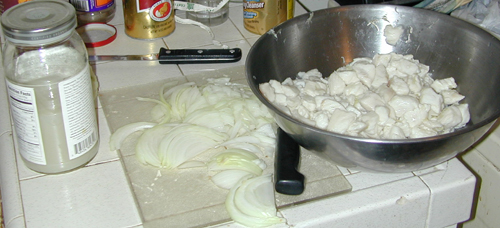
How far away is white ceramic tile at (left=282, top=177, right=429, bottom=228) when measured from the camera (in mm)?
714

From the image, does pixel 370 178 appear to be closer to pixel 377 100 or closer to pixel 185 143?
pixel 377 100

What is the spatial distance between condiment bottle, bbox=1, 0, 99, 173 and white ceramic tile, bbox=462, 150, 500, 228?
0.77 meters

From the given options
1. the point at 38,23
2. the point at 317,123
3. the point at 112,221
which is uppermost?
the point at 38,23

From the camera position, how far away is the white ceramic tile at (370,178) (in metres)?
0.77

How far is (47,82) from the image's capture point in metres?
0.68

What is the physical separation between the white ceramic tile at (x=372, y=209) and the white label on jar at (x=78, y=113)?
312 mm

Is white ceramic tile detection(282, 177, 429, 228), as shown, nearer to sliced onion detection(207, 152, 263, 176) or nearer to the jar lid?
sliced onion detection(207, 152, 263, 176)

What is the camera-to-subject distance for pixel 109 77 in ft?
3.41

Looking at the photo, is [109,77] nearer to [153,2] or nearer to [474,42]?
[153,2]

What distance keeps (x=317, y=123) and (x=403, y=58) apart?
0.83ft

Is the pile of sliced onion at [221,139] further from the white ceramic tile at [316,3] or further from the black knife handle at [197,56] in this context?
the white ceramic tile at [316,3]

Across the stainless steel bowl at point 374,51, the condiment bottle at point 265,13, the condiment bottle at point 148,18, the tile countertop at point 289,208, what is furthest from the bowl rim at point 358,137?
the condiment bottle at point 148,18

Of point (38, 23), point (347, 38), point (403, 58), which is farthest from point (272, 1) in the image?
point (38, 23)

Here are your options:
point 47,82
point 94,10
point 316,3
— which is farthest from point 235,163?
point 316,3
